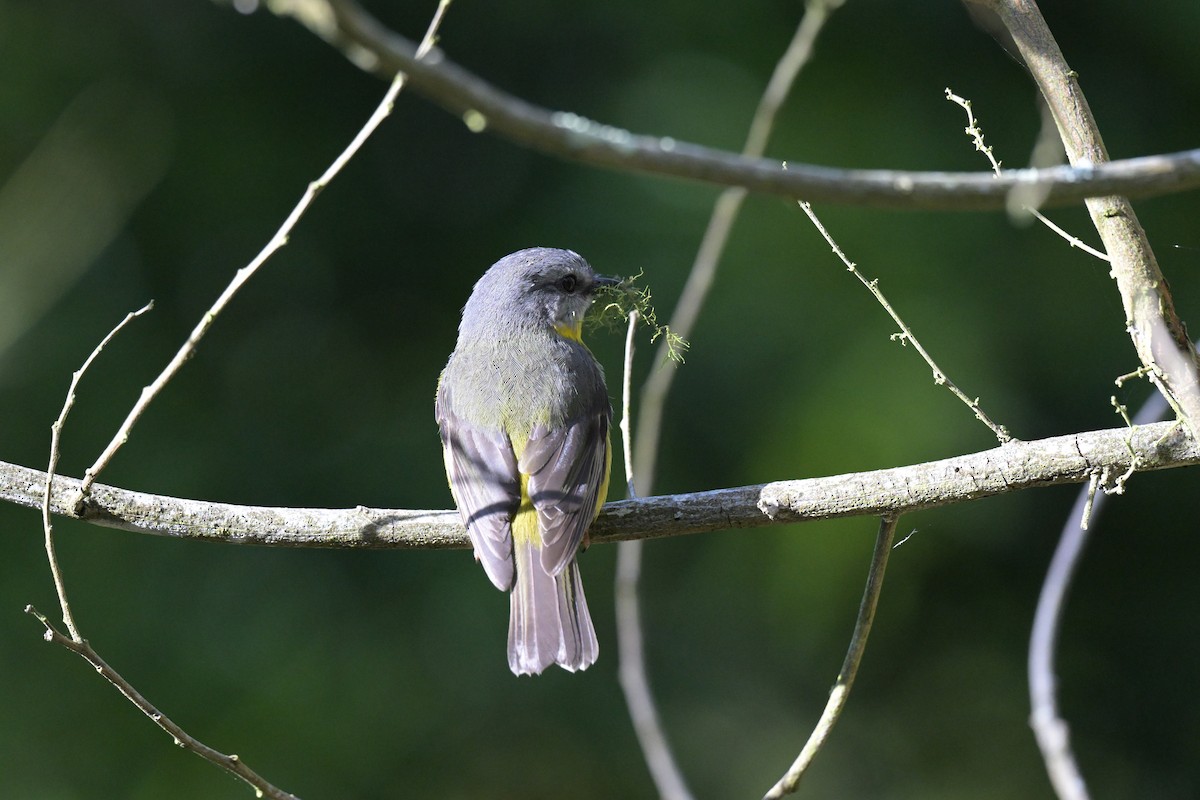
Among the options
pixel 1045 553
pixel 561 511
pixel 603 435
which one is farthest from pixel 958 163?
pixel 561 511

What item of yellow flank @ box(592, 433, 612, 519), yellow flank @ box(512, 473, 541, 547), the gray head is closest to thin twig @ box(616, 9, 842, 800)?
yellow flank @ box(592, 433, 612, 519)

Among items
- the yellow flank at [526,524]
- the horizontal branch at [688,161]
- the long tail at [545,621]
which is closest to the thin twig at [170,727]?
the long tail at [545,621]

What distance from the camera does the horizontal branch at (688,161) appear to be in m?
1.19

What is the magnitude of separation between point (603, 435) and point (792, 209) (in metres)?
2.14

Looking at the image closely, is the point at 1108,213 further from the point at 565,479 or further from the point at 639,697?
the point at 565,479

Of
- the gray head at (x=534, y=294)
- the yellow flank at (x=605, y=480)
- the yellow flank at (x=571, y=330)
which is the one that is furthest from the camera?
the yellow flank at (x=571, y=330)

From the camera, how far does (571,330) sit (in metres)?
4.94

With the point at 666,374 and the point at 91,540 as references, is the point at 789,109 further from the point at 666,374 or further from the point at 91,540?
the point at 91,540

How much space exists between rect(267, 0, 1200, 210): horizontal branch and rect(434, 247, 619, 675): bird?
2.34 meters

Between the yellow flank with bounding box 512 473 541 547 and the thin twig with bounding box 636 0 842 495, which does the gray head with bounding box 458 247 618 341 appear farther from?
the thin twig with bounding box 636 0 842 495

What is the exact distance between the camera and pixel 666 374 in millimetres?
3025

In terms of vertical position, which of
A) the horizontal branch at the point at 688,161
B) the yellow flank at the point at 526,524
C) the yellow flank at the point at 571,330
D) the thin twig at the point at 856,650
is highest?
the yellow flank at the point at 571,330

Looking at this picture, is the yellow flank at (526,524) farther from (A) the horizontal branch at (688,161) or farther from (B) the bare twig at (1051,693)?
(A) the horizontal branch at (688,161)

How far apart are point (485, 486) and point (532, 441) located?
0.27 metres
